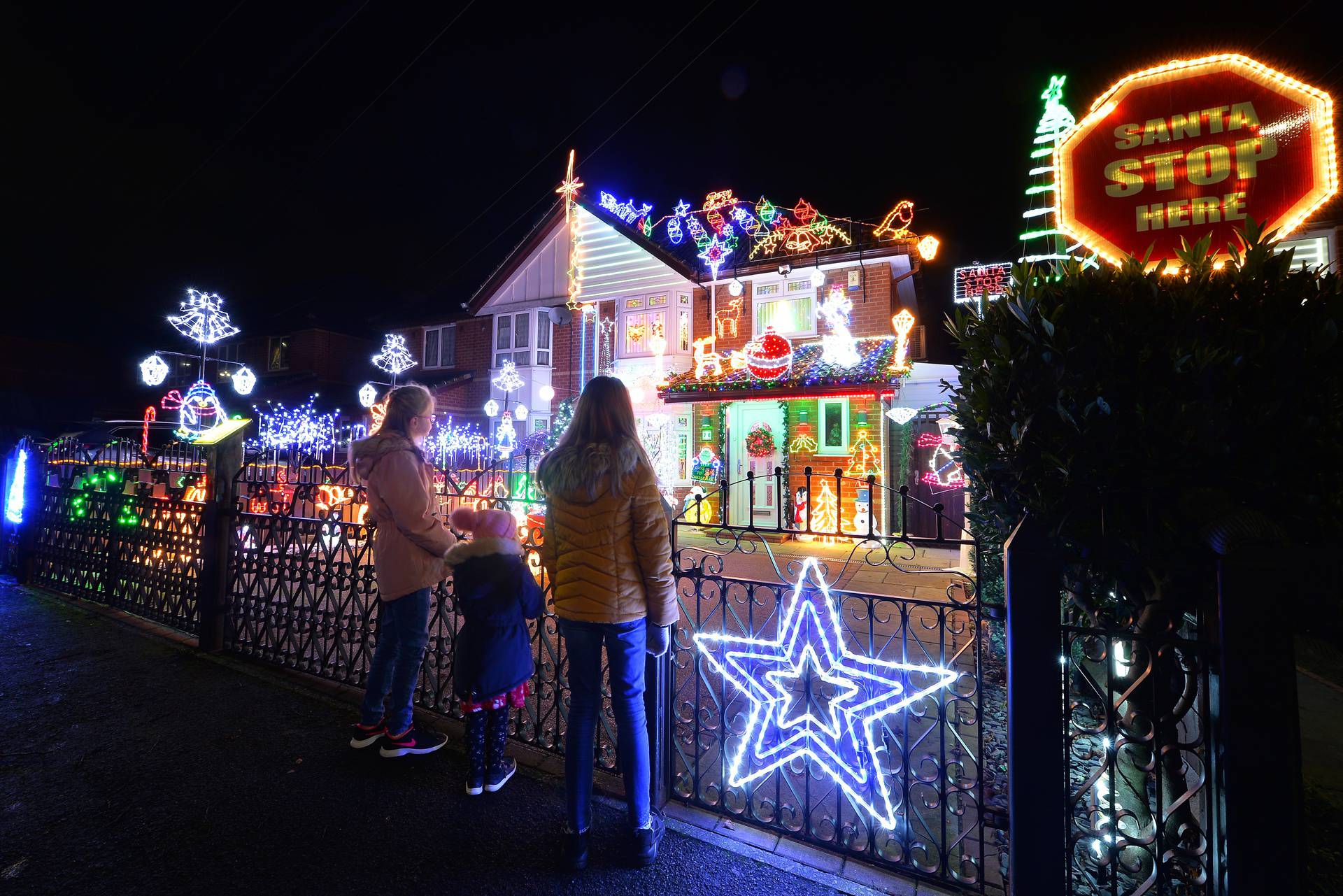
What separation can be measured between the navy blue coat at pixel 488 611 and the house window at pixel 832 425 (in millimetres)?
11345

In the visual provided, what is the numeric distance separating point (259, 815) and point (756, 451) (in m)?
11.9

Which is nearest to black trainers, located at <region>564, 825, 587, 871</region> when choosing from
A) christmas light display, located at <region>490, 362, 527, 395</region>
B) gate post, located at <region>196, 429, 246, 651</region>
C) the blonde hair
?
the blonde hair

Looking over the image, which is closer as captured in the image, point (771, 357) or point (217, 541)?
point (217, 541)

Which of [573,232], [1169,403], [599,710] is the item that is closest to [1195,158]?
[1169,403]

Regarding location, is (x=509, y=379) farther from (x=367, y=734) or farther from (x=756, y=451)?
(x=367, y=734)

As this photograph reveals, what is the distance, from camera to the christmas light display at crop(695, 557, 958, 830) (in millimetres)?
2691

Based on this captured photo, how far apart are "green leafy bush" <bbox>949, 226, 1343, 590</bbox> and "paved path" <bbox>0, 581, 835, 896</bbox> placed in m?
2.04

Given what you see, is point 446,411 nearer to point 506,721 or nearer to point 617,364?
point 617,364

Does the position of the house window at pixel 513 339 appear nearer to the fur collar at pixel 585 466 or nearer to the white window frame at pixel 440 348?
the white window frame at pixel 440 348

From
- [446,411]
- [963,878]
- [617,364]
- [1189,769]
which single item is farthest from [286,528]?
[446,411]

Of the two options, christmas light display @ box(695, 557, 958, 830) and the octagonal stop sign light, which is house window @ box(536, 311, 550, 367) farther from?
christmas light display @ box(695, 557, 958, 830)

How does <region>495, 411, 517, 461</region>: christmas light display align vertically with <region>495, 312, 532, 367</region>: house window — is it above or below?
below

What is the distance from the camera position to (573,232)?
16.6 meters

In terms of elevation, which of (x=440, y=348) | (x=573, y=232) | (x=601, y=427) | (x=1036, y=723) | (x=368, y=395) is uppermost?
(x=573, y=232)
